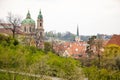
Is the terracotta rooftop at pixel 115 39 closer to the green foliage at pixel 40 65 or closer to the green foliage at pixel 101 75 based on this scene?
the green foliage at pixel 40 65

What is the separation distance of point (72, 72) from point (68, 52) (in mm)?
6095

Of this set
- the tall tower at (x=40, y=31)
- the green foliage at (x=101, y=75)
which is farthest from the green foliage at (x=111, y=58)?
the tall tower at (x=40, y=31)

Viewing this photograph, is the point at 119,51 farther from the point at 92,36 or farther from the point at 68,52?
the point at 68,52

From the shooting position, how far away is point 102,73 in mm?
5262

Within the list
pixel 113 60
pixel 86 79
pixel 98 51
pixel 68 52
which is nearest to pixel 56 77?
pixel 86 79

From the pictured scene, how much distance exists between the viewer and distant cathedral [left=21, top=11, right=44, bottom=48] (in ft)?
35.2

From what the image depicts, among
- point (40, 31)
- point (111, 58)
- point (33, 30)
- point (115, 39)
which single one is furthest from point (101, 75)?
point (33, 30)

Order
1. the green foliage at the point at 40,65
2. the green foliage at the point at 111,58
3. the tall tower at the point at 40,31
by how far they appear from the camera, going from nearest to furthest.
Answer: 1. the green foliage at the point at 40,65
2. the green foliage at the point at 111,58
3. the tall tower at the point at 40,31

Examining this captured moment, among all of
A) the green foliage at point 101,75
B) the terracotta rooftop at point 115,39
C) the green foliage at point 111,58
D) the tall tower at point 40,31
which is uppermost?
the tall tower at point 40,31

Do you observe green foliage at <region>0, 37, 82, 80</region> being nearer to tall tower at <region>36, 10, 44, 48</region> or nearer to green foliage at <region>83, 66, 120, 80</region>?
green foliage at <region>83, 66, 120, 80</region>

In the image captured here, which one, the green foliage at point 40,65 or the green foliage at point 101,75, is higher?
the green foliage at point 40,65

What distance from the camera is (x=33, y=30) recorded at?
1190 cm

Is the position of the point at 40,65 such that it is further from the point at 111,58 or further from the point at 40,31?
the point at 40,31

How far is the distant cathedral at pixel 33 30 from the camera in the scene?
10727mm
